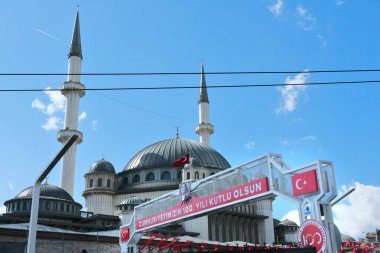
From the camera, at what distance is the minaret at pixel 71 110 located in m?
53.9

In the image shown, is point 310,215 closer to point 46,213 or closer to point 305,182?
point 305,182

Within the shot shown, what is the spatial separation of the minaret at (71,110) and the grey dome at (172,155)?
13.5 meters

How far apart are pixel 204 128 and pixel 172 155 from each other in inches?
294

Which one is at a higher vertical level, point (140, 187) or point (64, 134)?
point (64, 134)

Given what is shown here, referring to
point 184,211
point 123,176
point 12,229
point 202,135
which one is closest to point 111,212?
point 123,176

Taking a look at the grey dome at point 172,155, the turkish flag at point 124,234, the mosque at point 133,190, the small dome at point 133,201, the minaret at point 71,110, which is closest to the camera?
the turkish flag at point 124,234

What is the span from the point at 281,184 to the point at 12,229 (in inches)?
806

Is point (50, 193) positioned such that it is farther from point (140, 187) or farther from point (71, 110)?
point (140, 187)

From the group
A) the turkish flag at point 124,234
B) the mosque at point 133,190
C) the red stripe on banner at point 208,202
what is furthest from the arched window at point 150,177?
the red stripe on banner at point 208,202

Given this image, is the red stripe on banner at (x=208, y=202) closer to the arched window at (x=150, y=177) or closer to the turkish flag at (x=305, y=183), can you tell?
the turkish flag at (x=305, y=183)

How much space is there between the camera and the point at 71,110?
5619 centimetres

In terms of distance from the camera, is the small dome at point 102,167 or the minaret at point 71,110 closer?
the minaret at point 71,110

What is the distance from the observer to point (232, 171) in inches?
727

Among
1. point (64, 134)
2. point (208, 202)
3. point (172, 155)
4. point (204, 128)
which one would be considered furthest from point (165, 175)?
point (208, 202)
